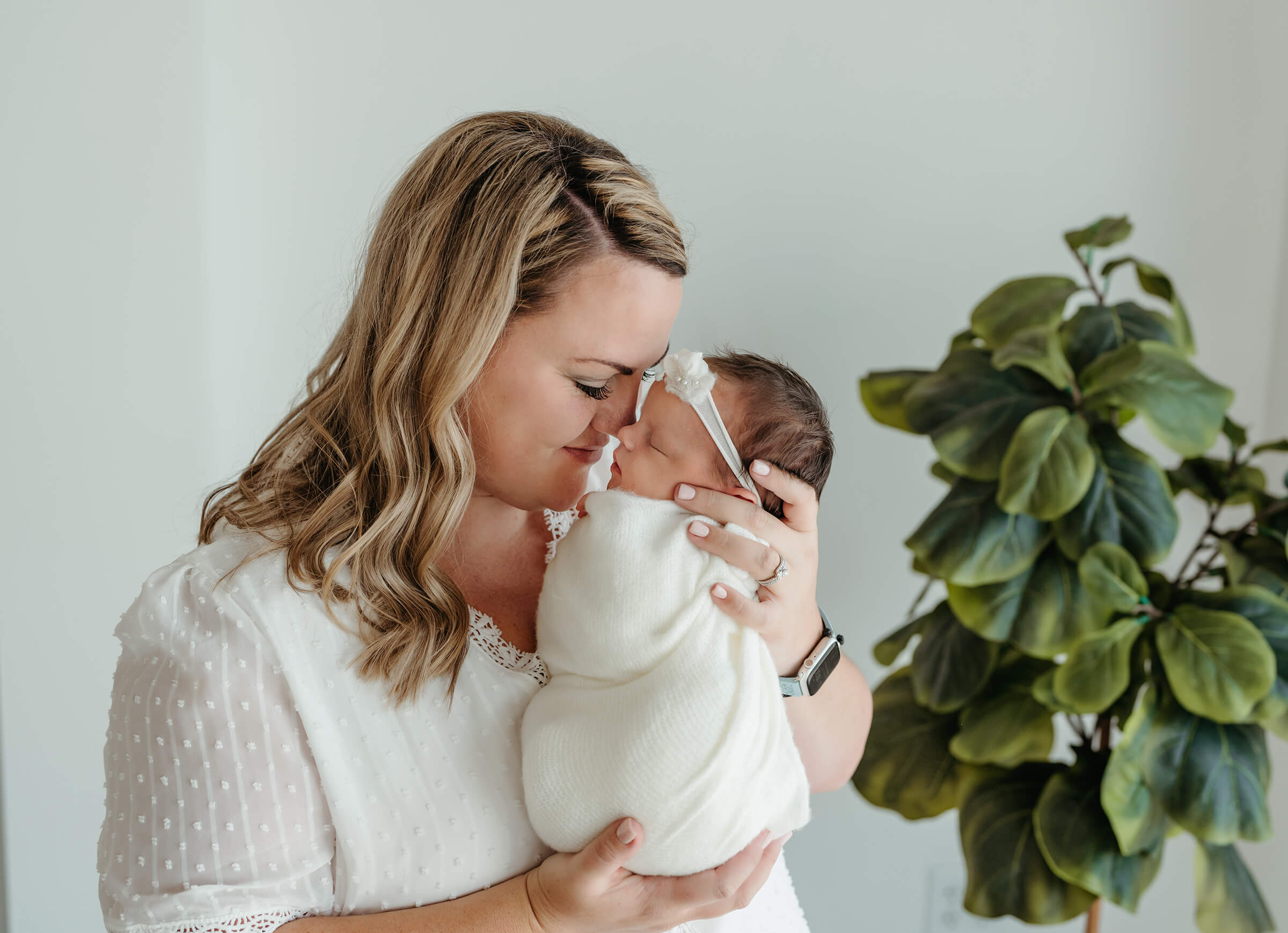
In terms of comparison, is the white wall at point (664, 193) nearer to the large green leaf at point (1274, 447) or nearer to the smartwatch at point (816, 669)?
the large green leaf at point (1274, 447)

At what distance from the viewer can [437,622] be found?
113 centimetres

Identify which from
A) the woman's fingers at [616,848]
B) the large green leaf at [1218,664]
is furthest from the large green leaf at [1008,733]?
the woman's fingers at [616,848]

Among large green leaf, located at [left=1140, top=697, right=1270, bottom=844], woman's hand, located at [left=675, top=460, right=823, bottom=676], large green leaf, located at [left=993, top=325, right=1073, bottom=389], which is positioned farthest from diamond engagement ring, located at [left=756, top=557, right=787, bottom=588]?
large green leaf, located at [left=1140, top=697, right=1270, bottom=844]

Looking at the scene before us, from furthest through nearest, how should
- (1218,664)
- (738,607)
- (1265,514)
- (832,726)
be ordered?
1. (1265,514)
2. (1218,664)
3. (832,726)
4. (738,607)

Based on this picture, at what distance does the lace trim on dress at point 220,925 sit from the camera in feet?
3.16

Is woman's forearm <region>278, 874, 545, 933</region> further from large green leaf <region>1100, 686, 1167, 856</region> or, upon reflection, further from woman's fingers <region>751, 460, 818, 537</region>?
large green leaf <region>1100, 686, 1167, 856</region>

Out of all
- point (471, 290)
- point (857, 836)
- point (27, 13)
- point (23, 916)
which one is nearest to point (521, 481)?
point (471, 290)

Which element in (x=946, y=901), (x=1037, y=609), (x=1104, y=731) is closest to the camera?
(x=1037, y=609)

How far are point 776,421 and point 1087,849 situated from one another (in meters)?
1.02

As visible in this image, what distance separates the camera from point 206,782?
99 centimetres

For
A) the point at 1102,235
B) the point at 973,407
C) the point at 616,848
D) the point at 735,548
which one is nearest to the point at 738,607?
the point at 735,548

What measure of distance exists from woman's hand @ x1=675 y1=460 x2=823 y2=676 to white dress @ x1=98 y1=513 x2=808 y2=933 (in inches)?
13.3

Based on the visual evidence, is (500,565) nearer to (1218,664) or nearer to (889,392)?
(889,392)

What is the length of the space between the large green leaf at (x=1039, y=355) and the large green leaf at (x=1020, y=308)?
0.03 m
